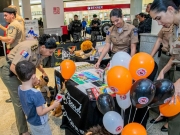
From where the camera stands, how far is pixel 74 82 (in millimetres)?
2045

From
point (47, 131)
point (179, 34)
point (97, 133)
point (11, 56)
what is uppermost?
point (179, 34)

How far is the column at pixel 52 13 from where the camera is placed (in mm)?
6297

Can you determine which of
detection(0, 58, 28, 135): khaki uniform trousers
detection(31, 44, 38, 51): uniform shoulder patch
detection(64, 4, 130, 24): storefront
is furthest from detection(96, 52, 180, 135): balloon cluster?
detection(64, 4, 130, 24): storefront

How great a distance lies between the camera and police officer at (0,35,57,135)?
68.6 inches

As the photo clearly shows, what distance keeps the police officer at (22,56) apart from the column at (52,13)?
4656 mm

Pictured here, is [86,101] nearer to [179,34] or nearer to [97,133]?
[97,133]

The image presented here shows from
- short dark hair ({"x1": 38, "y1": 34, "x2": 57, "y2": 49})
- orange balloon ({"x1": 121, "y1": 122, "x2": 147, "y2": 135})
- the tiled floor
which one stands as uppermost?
short dark hair ({"x1": 38, "y1": 34, "x2": 57, "y2": 49})

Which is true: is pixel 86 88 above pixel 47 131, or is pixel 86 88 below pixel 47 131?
above

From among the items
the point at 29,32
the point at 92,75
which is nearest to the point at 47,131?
the point at 92,75

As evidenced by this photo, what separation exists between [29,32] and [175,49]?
17.2 ft

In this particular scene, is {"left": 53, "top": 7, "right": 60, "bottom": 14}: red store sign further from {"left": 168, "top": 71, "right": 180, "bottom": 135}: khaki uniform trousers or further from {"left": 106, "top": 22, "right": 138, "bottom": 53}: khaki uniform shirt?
{"left": 168, "top": 71, "right": 180, "bottom": 135}: khaki uniform trousers

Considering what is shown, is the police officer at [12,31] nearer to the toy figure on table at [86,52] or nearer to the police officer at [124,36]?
the toy figure on table at [86,52]

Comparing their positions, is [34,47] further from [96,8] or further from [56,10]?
[96,8]

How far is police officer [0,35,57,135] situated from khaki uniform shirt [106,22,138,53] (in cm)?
95
